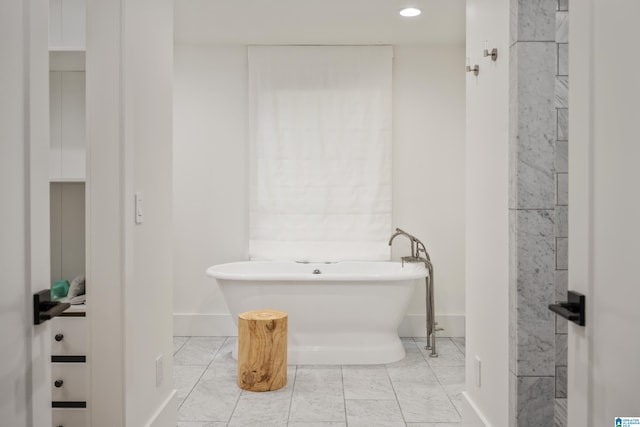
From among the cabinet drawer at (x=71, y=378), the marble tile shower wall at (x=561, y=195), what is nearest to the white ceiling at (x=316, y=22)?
the marble tile shower wall at (x=561, y=195)

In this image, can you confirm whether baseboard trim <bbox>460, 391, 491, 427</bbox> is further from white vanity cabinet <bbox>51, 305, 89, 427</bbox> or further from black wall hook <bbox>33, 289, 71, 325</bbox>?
black wall hook <bbox>33, 289, 71, 325</bbox>

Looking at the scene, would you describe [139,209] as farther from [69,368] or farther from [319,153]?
[319,153]

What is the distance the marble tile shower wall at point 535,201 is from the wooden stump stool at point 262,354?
167 cm

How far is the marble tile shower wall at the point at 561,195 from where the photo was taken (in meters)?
2.04

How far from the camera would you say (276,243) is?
468 centimetres

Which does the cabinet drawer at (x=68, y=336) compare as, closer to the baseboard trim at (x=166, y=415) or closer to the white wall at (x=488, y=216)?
the baseboard trim at (x=166, y=415)

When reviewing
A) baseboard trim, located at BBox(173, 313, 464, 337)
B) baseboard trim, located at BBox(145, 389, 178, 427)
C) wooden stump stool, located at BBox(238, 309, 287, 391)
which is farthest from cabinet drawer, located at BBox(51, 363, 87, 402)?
baseboard trim, located at BBox(173, 313, 464, 337)

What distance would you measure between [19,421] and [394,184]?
380 cm

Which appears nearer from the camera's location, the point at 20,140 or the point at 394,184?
the point at 20,140

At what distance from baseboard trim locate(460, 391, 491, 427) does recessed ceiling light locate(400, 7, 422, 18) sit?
102 inches

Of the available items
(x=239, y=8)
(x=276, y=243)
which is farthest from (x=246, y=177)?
(x=239, y=8)

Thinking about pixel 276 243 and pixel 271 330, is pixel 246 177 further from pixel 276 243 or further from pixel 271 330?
pixel 271 330

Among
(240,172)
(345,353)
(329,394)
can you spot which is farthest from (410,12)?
(329,394)

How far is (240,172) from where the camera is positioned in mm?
4742
